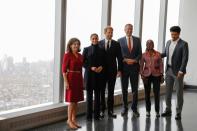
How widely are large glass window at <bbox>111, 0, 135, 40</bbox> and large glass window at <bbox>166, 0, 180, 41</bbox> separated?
2188 mm

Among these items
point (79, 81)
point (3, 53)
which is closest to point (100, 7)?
point (79, 81)

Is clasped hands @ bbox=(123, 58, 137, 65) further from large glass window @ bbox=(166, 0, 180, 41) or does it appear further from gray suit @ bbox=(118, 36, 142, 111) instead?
large glass window @ bbox=(166, 0, 180, 41)

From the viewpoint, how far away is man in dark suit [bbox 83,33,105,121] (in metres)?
6.60

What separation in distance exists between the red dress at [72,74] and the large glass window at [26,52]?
682mm

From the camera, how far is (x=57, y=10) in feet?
22.5

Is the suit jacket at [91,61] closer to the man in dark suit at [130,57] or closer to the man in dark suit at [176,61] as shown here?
the man in dark suit at [130,57]

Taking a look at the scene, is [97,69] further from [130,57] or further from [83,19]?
[83,19]

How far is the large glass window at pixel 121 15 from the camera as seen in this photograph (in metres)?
8.66

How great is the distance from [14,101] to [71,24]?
75.8 inches

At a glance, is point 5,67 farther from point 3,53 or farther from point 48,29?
point 48,29

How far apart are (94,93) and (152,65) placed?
1193mm

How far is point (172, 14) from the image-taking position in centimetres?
1153

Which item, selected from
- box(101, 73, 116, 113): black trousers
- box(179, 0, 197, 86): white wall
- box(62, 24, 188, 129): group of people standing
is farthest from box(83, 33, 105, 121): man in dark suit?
box(179, 0, 197, 86): white wall

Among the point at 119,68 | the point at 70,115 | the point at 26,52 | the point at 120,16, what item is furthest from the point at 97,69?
the point at 120,16
